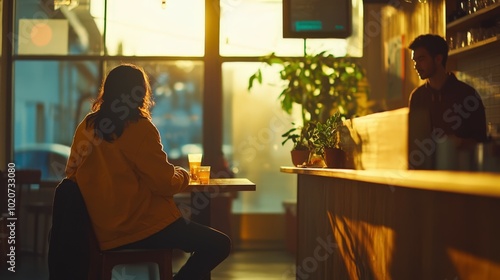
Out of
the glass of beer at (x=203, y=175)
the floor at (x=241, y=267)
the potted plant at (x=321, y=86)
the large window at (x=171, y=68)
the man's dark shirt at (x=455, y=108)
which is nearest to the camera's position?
the man's dark shirt at (x=455, y=108)

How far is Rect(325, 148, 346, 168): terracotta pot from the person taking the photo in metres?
3.64

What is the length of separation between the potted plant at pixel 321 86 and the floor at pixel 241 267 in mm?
1331

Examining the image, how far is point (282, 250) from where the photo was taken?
7281mm

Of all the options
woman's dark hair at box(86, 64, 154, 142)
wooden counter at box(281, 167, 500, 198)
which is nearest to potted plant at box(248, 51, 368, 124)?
woman's dark hair at box(86, 64, 154, 142)

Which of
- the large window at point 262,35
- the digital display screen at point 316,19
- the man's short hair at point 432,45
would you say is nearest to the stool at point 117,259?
the man's short hair at point 432,45

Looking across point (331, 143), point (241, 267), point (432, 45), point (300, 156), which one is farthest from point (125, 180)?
point (241, 267)

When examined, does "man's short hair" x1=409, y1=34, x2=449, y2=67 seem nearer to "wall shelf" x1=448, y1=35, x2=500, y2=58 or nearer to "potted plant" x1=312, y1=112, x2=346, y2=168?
"potted plant" x1=312, y1=112, x2=346, y2=168

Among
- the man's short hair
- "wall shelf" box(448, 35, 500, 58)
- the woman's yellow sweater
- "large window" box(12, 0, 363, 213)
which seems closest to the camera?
the woman's yellow sweater

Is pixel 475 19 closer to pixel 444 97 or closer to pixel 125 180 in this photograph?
pixel 444 97

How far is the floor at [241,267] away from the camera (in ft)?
18.8

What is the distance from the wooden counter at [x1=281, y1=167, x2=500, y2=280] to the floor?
1764 mm

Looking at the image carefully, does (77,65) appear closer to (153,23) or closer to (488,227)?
(153,23)

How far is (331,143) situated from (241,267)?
2719mm

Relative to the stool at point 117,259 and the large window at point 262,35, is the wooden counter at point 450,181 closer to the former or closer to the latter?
the stool at point 117,259
